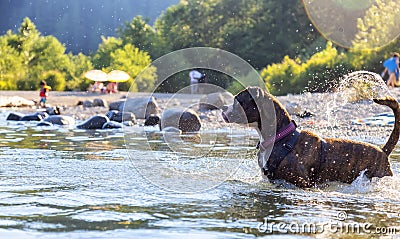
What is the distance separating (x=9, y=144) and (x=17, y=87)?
2719 centimetres

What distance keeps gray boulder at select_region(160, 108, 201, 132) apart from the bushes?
11117mm

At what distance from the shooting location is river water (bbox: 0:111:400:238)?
5.12 meters

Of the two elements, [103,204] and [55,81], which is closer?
[103,204]

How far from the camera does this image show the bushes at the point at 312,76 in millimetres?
27203

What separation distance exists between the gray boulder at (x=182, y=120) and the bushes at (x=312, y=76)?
11117 millimetres

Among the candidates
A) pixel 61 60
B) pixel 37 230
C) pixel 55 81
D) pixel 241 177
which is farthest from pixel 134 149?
pixel 61 60

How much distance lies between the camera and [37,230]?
5039 millimetres

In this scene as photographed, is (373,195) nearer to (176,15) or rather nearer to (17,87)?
(17,87)

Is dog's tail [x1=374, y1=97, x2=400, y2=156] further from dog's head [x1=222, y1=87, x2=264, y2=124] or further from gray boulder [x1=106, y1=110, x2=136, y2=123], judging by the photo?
gray boulder [x1=106, y1=110, x2=136, y2=123]

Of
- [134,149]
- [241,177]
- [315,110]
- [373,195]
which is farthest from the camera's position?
[315,110]

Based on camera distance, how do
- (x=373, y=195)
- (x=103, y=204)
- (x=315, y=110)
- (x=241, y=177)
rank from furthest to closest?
(x=315, y=110) < (x=241, y=177) < (x=373, y=195) < (x=103, y=204)

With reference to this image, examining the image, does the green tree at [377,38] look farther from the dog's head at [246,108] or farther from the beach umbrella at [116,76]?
the dog's head at [246,108]
